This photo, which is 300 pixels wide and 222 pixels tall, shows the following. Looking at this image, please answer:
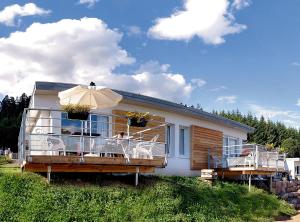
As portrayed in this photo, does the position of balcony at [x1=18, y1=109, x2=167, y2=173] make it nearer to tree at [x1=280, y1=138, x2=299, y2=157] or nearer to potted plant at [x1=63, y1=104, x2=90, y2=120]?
potted plant at [x1=63, y1=104, x2=90, y2=120]

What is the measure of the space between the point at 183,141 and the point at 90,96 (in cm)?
888

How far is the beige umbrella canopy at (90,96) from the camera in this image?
15.5m

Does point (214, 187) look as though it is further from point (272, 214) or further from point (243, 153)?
point (243, 153)

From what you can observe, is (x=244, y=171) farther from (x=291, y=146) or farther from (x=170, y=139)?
(x=291, y=146)

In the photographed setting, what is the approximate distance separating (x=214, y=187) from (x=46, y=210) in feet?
30.0

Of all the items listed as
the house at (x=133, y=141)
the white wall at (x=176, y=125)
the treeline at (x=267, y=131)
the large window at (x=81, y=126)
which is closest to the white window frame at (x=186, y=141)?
the house at (x=133, y=141)

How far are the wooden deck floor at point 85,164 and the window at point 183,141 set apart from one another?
289 inches

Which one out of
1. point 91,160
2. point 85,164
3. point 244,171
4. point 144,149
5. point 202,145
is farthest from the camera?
point 202,145

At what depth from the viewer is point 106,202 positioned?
14.2 m

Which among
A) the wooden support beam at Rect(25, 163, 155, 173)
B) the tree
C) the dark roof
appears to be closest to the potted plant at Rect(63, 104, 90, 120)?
the wooden support beam at Rect(25, 163, 155, 173)

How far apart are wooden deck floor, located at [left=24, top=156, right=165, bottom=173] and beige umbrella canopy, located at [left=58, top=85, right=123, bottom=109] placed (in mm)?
2115

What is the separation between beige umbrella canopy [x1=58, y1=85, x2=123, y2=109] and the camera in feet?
50.7

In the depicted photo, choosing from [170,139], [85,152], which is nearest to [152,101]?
[170,139]

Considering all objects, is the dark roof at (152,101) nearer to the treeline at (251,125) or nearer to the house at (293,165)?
the house at (293,165)
